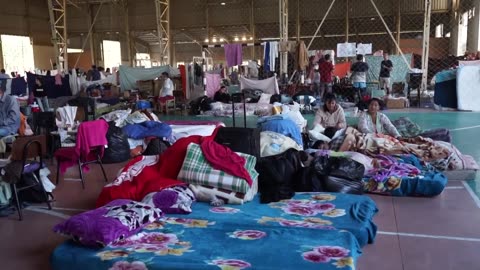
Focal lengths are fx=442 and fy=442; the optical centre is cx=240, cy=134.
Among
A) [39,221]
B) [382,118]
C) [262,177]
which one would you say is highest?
[382,118]

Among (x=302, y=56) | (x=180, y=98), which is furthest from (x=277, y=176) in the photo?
(x=180, y=98)

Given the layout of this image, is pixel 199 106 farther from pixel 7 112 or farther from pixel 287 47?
pixel 7 112

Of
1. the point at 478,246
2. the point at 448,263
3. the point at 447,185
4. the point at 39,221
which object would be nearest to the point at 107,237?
the point at 39,221

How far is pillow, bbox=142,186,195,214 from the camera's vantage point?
3.55 m

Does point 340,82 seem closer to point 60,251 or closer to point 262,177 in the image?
point 262,177

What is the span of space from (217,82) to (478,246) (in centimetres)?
1115

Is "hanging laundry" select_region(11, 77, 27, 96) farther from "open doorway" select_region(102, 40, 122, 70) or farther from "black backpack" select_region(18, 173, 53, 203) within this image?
"open doorway" select_region(102, 40, 122, 70)

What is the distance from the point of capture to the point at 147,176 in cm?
410

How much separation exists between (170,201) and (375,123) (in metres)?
3.29

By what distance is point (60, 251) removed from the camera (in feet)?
9.40

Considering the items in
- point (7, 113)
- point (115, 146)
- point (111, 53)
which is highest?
point (111, 53)

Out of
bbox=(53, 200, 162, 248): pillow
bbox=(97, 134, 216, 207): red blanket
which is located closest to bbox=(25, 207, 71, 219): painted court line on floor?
bbox=(97, 134, 216, 207): red blanket

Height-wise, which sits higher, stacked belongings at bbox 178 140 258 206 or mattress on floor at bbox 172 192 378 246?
stacked belongings at bbox 178 140 258 206

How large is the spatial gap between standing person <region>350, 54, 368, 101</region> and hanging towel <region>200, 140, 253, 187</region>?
8.24 metres
